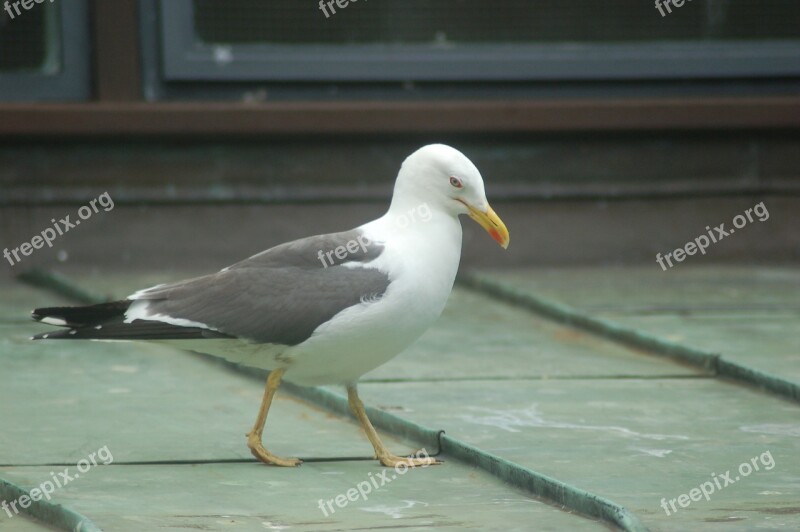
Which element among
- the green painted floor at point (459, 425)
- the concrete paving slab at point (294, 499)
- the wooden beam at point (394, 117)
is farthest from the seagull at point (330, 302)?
the wooden beam at point (394, 117)

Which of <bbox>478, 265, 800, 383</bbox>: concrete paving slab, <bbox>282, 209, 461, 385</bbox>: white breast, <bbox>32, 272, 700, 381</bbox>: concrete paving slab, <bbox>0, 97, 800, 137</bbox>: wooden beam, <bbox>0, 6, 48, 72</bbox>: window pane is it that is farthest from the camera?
<bbox>0, 6, 48, 72</bbox>: window pane

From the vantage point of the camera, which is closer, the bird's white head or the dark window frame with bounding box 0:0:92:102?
the bird's white head

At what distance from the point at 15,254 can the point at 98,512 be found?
5108mm

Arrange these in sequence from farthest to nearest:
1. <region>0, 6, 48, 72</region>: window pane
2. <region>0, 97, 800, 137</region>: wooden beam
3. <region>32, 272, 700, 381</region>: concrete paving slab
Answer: <region>0, 6, 48, 72</region>: window pane → <region>0, 97, 800, 137</region>: wooden beam → <region>32, 272, 700, 381</region>: concrete paving slab

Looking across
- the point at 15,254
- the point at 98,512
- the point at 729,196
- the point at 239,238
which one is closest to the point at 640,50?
the point at 729,196

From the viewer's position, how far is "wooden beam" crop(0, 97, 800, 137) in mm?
8680

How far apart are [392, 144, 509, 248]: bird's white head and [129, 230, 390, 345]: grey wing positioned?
10.1 inches

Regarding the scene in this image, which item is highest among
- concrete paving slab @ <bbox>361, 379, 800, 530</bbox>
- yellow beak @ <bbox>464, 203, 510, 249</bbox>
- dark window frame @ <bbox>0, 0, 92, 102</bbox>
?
dark window frame @ <bbox>0, 0, 92, 102</bbox>

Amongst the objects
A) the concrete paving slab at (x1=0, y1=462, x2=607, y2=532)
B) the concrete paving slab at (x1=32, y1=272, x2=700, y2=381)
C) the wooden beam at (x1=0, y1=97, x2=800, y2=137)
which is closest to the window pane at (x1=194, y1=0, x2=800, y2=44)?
the wooden beam at (x1=0, y1=97, x2=800, y2=137)

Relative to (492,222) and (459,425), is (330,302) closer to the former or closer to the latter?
(492,222)

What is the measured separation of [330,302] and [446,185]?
1.92 ft

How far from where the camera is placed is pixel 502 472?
14.6 ft

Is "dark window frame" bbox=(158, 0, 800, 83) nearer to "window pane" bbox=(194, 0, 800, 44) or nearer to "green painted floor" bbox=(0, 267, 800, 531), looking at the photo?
"window pane" bbox=(194, 0, 800, 44)

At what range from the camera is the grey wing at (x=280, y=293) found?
4.62m
